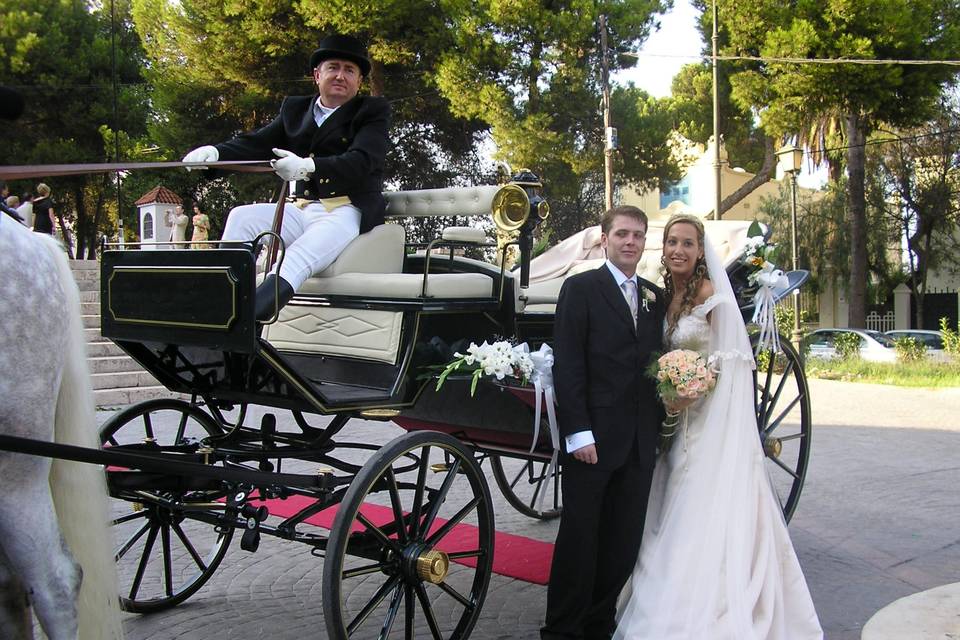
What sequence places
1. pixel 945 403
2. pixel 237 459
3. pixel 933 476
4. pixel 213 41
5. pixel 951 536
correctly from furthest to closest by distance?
pixel 213 41 → pixel 945 403 → pixel 933 476 → pixel 951 536 → pixel 237 459

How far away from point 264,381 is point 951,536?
4.22 meters

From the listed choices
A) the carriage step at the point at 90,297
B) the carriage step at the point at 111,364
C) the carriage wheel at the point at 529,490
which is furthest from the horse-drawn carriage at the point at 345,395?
the carriage step at the point at 90,297

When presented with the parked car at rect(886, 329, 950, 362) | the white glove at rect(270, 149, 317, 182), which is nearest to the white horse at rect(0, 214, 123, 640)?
the white glove at rect(270, 149, 317, 182)

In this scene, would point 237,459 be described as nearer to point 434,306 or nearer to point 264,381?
point 264,381

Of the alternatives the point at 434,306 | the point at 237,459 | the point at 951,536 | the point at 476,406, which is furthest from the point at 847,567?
the point at 237,459

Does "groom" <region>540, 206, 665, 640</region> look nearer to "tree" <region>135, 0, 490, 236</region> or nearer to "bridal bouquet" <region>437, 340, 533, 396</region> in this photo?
"bridal bouquet" <region>437, 340, 533, 396</region>

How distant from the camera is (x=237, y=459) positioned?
3541 millimetres

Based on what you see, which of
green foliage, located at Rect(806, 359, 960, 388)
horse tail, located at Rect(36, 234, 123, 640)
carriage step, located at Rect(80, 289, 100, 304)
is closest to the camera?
horse tail, located at Rect(36, 234, 123, 640)

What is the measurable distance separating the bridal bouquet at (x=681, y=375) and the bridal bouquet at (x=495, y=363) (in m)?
0.52

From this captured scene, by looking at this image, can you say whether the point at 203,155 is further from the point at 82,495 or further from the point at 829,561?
the point at 829,561

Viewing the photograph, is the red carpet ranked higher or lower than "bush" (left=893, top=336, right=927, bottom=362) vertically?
lower

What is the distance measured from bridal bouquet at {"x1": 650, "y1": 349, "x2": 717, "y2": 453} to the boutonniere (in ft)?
0.74

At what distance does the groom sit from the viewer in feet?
10.7

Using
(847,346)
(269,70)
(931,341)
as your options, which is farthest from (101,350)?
(931,341)
